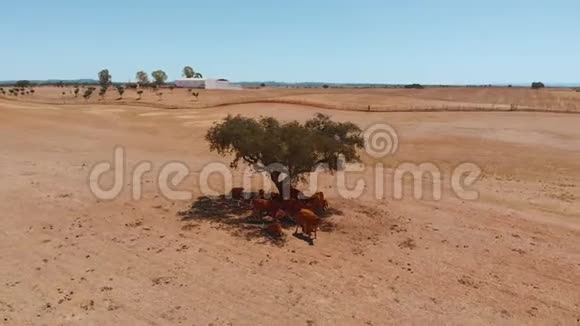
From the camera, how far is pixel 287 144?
18875 mm

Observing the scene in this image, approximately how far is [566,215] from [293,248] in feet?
42.6

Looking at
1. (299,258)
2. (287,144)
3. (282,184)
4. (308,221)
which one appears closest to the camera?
(299,258)

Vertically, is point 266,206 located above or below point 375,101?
below

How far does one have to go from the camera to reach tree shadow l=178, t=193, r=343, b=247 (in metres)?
17.9

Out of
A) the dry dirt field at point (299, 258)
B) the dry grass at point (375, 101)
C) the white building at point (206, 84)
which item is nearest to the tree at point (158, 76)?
the white building at point (206, 84)

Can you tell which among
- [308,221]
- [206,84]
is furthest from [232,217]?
[206,84]

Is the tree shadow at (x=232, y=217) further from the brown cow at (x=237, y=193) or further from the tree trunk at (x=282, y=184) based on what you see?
the tree trunk at (x=282, y=184)

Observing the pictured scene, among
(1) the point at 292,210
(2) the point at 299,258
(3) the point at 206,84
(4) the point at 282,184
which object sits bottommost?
(2) the point at 299,258

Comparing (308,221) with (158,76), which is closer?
(308,221)

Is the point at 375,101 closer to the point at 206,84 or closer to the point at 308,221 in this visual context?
the point at 308,221

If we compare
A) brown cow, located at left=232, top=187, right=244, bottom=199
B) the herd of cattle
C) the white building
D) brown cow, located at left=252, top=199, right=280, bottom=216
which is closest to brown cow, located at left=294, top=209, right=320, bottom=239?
the herd of cattle

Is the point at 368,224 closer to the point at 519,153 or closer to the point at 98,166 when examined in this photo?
the point at 98,166

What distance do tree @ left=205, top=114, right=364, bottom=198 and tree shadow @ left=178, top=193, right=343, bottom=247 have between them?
2080 mm

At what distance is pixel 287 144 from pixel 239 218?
410 centimetres
